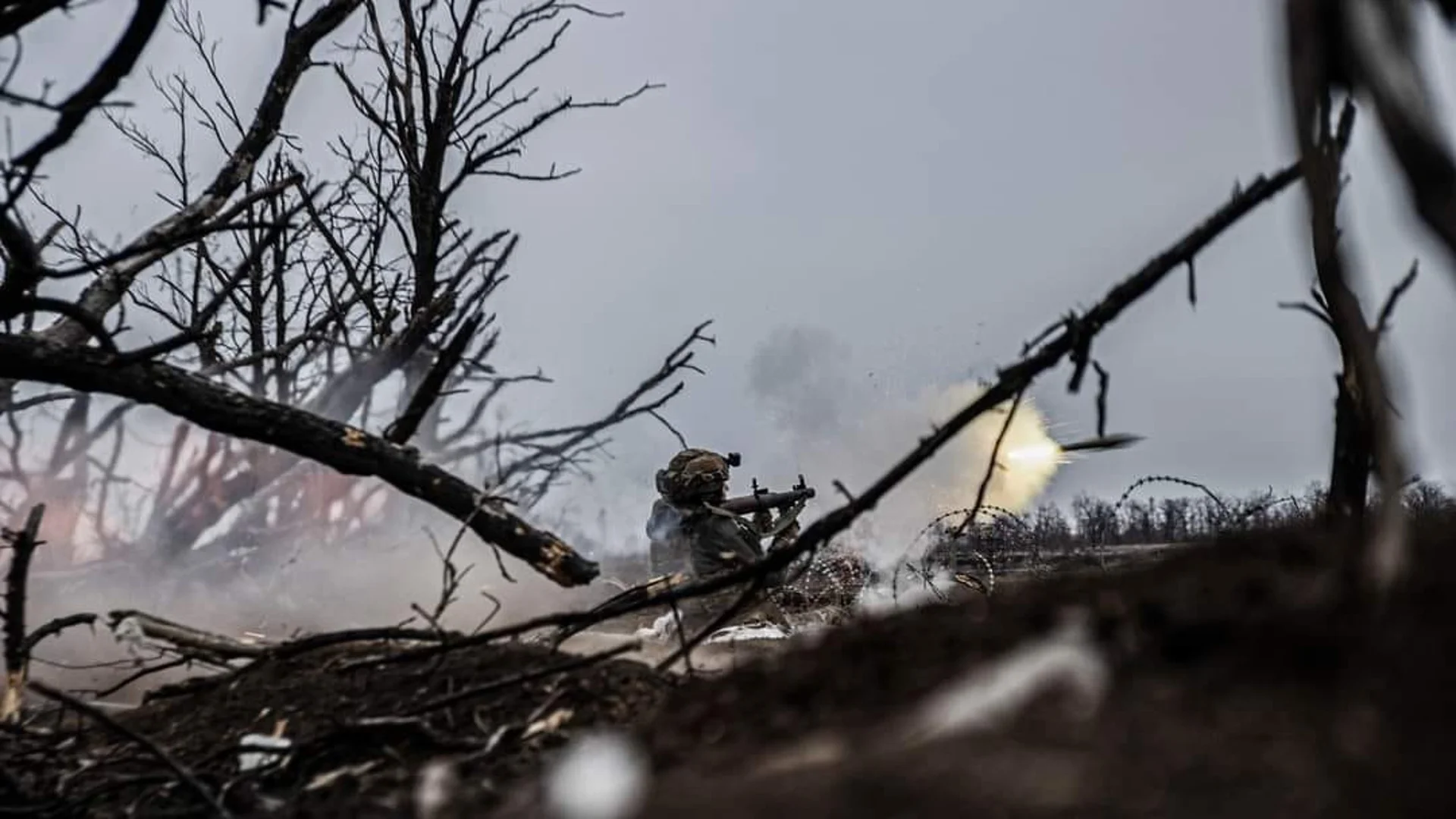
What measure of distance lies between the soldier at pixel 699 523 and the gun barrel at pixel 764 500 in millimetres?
823

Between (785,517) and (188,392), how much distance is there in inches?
350

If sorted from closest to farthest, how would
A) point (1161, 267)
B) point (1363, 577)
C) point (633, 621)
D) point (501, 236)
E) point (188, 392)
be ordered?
1. point (1363, 577)
2. point (1161, 267)
3. point (188, 392)
4. point (501, 236)
5. point (633, 621)

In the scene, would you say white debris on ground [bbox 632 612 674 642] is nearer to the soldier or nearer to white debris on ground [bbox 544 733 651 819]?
the soldier

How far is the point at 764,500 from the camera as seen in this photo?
12969mm

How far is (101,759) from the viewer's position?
361 centimetres

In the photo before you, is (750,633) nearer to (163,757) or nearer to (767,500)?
(767,500)

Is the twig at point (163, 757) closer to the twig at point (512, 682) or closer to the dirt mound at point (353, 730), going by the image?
the dirt mound at point (353, 730)

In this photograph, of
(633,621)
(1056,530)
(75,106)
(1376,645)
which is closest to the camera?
(1376,645)

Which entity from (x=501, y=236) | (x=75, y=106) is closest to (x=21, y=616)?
(x=75, y=106)

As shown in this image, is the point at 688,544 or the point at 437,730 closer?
the point at 437,730

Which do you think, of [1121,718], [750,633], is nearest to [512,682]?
[1121,718]

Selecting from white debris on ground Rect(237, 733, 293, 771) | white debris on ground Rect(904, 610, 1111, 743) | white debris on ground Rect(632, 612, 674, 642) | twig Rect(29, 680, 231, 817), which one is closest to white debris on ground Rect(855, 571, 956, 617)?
white debris on ground Rect(632, 612, 674, 642)

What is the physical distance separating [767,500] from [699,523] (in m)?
2.22

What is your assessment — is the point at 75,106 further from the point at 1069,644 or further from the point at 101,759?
the point at 1069,644
